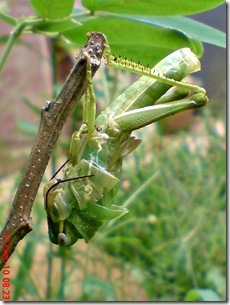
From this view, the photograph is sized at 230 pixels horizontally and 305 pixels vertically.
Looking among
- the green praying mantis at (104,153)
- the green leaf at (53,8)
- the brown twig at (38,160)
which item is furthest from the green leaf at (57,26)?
the brown twig at (38,160)

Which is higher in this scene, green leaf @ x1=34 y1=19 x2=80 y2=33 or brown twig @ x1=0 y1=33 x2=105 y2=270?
green leaf @ x1=34 y1=19 x2=80 y2=33

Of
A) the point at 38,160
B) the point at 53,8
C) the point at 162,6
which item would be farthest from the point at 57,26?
the point at 38,160

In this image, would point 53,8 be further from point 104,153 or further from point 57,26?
point 104,153

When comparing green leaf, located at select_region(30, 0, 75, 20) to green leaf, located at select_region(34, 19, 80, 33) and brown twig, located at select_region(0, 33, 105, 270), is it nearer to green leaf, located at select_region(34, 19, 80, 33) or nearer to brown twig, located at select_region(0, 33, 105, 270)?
green leaf, located at select_region(34, 19, 80, 33)

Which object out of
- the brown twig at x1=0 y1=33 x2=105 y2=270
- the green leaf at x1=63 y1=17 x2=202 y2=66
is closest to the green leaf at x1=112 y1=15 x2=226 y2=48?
the green leaf at x1=63 y1=17 x2=202 y2=66

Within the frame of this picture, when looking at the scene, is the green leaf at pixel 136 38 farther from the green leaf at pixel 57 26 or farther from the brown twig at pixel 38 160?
the brown twig at pixel 38 160

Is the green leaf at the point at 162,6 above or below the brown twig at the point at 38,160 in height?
above

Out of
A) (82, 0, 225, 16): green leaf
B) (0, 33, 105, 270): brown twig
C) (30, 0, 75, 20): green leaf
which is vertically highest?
(82, 0, 225, 16): green leaf
